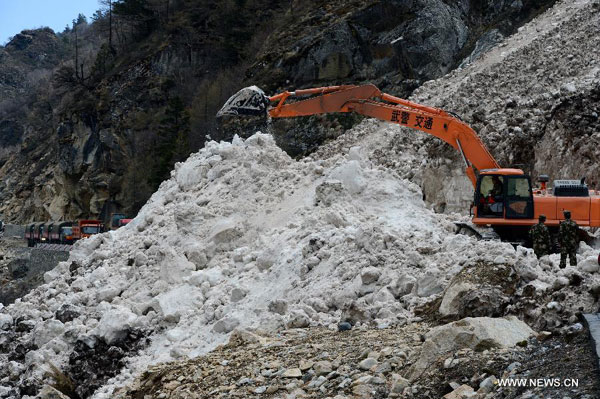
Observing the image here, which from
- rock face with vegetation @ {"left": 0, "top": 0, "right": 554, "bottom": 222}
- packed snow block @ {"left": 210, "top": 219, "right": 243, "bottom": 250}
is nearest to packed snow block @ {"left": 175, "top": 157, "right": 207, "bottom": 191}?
packed snow block @ {"left": 210, "top": 219, "right": 243, "bottom": 250}

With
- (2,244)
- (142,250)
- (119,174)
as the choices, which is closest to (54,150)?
(2,244)

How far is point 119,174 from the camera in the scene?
133ft

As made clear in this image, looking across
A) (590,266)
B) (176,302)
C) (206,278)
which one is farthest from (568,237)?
(176,302)

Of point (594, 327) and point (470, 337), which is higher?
point (594, 327)

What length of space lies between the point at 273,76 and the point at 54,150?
2266 cm

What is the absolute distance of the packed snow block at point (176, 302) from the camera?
9516mm

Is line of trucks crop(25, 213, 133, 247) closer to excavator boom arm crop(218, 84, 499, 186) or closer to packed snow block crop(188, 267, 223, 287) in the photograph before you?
excavator boom arm crop(218, 84, 499, 186)

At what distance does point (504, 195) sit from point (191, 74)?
112 feet

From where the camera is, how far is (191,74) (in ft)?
141

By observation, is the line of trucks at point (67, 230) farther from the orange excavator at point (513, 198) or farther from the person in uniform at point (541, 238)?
the person in uniform at point (541, 238)

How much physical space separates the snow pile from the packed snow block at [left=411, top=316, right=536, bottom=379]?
165 centimetres

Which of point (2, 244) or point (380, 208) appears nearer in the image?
point (380, 208)

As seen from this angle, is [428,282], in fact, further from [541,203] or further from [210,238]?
[210,238]

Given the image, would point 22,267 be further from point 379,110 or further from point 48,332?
point 48,332
